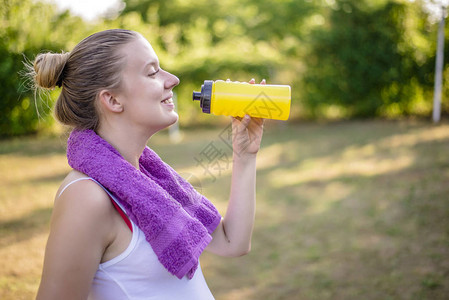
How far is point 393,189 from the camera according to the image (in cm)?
575

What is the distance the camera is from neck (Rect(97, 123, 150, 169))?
1.29 meters

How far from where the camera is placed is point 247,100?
1487 mm

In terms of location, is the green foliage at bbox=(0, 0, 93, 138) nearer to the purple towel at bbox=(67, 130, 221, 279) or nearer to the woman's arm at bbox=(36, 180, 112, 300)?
the purple towel at bbox=(67, 130, 221, 279)

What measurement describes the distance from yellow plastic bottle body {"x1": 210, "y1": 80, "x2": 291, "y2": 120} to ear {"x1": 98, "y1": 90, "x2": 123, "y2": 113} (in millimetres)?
391

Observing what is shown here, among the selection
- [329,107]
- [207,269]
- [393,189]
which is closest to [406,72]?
[329,107]

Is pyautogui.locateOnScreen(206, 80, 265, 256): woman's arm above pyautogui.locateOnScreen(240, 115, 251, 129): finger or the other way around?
the other way around

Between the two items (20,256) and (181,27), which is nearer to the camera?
(20,256)

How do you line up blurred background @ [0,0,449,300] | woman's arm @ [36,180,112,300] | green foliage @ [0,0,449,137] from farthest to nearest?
1. green foliage @ [0,0,449,137]
2. blurred background @ [0,0,449,300]
3. woman's arm @ [36,180,112,300]

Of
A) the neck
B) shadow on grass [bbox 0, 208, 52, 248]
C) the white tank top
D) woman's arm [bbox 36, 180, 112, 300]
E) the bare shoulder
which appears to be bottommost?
shadow on grass [bbox 0, 208, 52, 248]

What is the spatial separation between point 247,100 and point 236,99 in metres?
0.04

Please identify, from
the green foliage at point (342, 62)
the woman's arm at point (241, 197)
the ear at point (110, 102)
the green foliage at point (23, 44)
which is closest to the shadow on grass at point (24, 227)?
the green foliage at point (23, 44)

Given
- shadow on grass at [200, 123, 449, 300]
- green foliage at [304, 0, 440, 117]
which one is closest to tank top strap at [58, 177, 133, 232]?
shadow on grass at [200, 123, 449, 300]

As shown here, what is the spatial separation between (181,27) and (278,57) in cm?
1177

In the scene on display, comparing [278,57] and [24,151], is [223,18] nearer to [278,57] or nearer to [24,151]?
[278,57]
